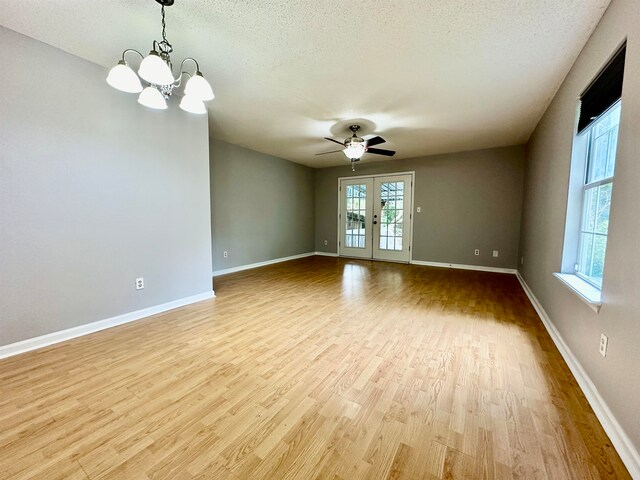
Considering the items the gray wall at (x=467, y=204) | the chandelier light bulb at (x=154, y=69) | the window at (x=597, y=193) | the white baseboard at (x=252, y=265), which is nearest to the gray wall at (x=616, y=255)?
the window at (x=597, y=193)

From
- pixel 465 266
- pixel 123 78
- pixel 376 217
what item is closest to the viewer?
pixel 123 78

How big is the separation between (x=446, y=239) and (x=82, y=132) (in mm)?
5915

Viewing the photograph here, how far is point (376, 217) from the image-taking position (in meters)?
6.42

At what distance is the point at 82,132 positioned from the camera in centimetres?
232

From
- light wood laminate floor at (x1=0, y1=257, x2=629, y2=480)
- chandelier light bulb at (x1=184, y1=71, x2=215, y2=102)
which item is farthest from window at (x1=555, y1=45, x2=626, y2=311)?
chandelier light bulb at (x1=184, y1=71, x2=215, y2=102)

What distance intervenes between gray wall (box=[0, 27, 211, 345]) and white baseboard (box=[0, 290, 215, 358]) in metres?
0.05

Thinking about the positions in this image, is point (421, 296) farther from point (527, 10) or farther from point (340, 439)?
point (527, 10)

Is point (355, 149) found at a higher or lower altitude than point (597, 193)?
higher

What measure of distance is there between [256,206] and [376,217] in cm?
286

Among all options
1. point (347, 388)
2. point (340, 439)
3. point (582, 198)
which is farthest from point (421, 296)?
point (340, 439)

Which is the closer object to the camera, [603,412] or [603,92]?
[603,412]

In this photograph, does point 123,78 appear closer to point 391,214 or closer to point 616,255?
point 616,255

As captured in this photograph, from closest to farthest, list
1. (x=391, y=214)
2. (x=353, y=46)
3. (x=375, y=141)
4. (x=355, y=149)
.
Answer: (x=353, y=46), (x=375, y=141), (x=355, y=149), (x=391, y=214)

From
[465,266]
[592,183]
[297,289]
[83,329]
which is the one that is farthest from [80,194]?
[465,266]
